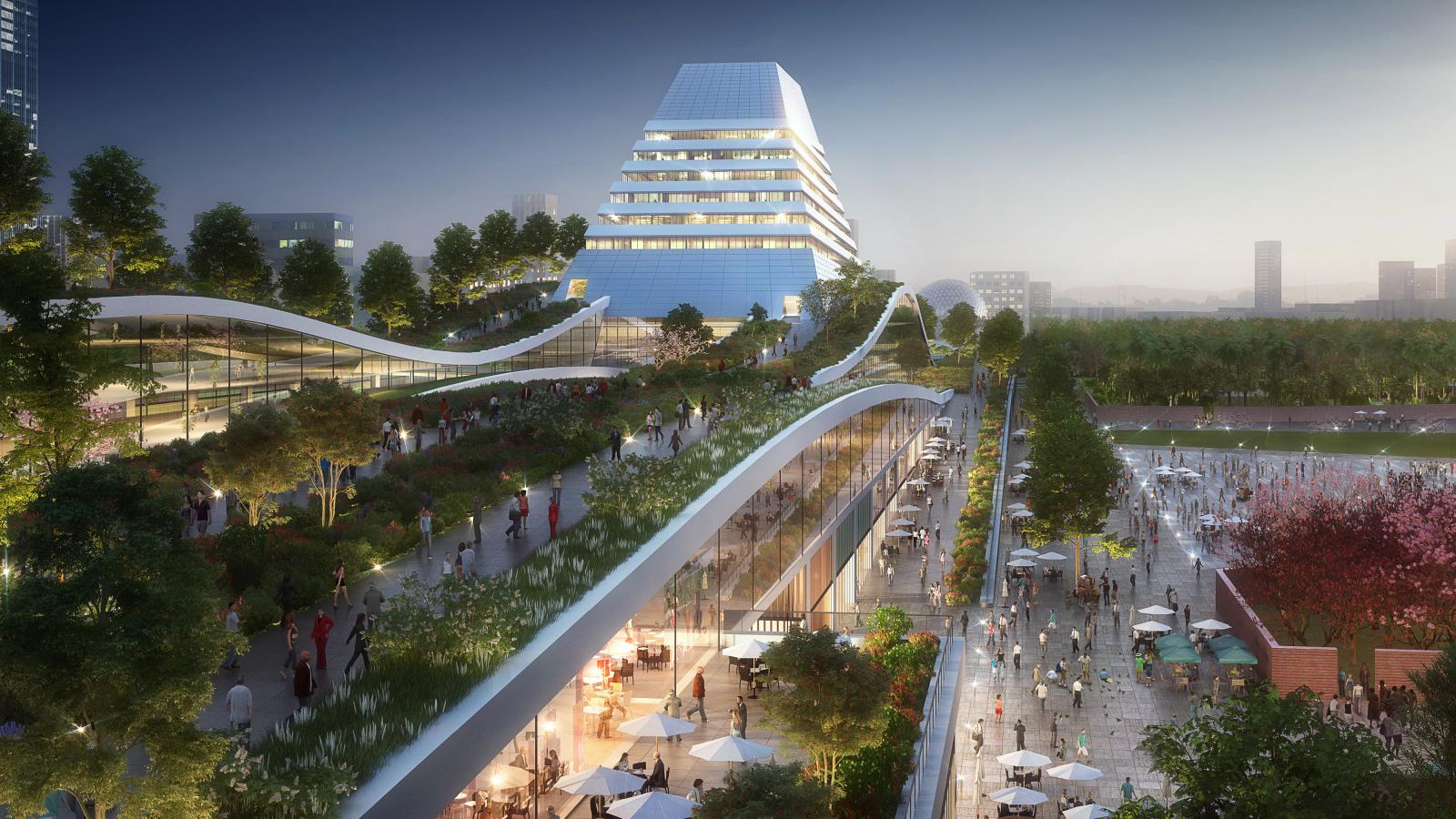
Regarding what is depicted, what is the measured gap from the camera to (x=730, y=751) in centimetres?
1794

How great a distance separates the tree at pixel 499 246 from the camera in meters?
91.8

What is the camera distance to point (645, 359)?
270 ft

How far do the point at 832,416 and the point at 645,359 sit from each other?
156 ft

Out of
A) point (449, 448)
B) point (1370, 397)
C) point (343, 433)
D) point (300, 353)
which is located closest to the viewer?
point (343, 433)

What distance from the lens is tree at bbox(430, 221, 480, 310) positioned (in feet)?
287

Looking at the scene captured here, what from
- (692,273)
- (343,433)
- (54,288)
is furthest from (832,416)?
(692,273)

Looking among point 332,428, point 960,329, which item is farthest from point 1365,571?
point 960,329

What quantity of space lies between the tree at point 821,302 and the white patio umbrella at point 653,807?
248ft

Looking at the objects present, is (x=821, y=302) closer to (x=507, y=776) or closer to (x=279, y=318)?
(x=279, y=318)

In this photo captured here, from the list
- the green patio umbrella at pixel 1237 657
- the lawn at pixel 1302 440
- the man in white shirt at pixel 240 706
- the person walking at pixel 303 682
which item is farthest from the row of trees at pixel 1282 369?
the man in white shirt at pixel 240 706

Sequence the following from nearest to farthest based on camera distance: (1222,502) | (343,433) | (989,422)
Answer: (343,433)
(1222,502)
(989,422)

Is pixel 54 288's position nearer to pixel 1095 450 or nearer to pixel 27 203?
pixel 27 203

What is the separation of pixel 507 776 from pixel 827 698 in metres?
5.09

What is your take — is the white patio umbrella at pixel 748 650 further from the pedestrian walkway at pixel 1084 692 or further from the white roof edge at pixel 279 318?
the white roof edge at pixel 279 318
